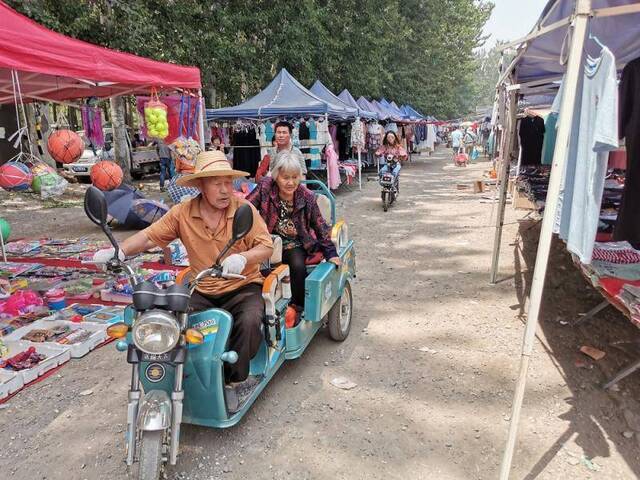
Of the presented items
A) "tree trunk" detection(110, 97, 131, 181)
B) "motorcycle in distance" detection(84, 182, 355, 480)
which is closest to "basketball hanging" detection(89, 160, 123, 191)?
"motorcycle in distance" detection(84, 182, 355, 480)

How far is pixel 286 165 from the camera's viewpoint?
12.4 feet

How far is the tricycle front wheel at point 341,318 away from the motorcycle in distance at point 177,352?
68 cm

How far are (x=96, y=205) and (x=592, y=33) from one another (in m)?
4.30

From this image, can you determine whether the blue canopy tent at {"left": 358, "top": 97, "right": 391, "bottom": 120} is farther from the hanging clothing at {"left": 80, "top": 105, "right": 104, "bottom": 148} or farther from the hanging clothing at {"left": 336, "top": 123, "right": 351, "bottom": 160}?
the hanging clothing at {"left": 80, "top": 105, "right": 104, "bottom": 148}

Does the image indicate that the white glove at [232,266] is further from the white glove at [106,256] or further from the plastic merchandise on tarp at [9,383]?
the plastic merchandise on tarp at [9,383]

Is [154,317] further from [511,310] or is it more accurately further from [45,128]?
[45,128]

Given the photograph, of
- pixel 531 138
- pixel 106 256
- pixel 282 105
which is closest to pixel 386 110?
pixel 282 105

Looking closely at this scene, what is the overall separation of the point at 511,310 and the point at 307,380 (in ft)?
8.17

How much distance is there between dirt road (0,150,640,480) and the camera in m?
2.76

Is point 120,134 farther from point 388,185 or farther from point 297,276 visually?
point 297,276

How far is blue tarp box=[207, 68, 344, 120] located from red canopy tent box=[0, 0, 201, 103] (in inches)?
164

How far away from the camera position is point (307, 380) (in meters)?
3.72

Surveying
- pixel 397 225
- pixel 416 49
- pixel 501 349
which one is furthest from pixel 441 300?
pixel 416 49

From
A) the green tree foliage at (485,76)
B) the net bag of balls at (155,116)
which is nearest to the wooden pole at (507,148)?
the net bag of balls at (155,116)
